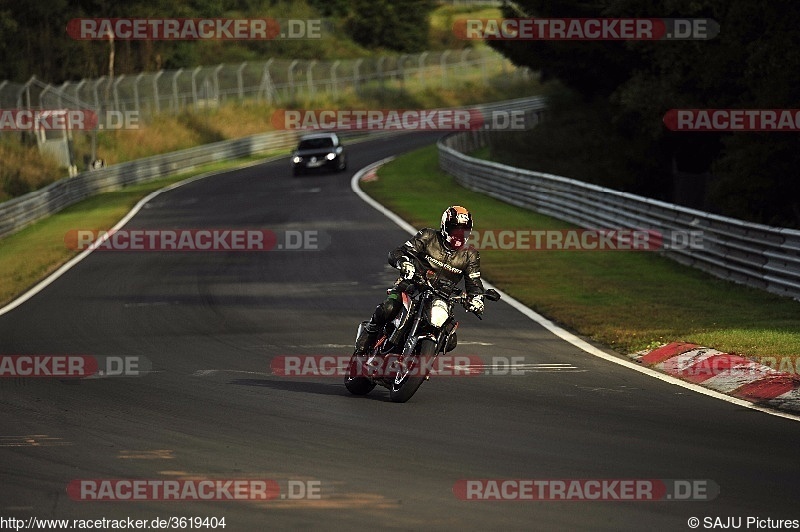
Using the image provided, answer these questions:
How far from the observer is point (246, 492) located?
791 centimetres

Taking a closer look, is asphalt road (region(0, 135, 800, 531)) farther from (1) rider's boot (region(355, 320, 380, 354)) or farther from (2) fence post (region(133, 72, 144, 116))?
(2) fence post (region(133, 72, 144, 116))

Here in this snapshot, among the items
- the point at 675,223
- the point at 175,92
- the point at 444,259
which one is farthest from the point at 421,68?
the point at 444,259

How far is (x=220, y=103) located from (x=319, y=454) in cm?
6390

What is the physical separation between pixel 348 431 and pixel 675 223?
1502 centimetres

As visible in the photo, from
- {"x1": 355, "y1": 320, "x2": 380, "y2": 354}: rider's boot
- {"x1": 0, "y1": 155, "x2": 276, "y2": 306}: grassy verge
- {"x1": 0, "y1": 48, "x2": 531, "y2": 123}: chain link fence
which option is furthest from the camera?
{"x1": 0, "y1": 48, "x2": 531, "y2": 123}: chain link fence

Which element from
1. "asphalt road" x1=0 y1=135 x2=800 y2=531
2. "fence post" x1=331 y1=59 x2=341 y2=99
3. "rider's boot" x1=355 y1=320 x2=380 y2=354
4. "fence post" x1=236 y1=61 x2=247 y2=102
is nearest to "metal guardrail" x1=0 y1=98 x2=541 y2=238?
"fence post" x1=236 y1=61 x2=247 y2=102

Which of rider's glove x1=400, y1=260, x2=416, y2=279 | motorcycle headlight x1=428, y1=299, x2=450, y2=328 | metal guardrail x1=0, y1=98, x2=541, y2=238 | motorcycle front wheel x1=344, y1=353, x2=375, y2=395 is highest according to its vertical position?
rider's glove x1=400, y1=260, x2=416, y2=279

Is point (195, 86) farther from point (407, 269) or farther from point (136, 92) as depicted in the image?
point (407, 269)

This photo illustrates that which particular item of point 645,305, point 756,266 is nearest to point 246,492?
point 645,305

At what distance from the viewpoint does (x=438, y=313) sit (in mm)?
11023

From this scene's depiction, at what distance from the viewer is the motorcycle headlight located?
36.1ft

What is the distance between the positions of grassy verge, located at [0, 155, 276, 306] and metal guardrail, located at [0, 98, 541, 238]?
365mm

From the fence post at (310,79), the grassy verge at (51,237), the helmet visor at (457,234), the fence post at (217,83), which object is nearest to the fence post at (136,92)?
the fence post at (217,83)

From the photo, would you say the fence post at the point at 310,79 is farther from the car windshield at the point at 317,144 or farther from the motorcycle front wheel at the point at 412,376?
the motorcycle front wheel at the point at 412,376
